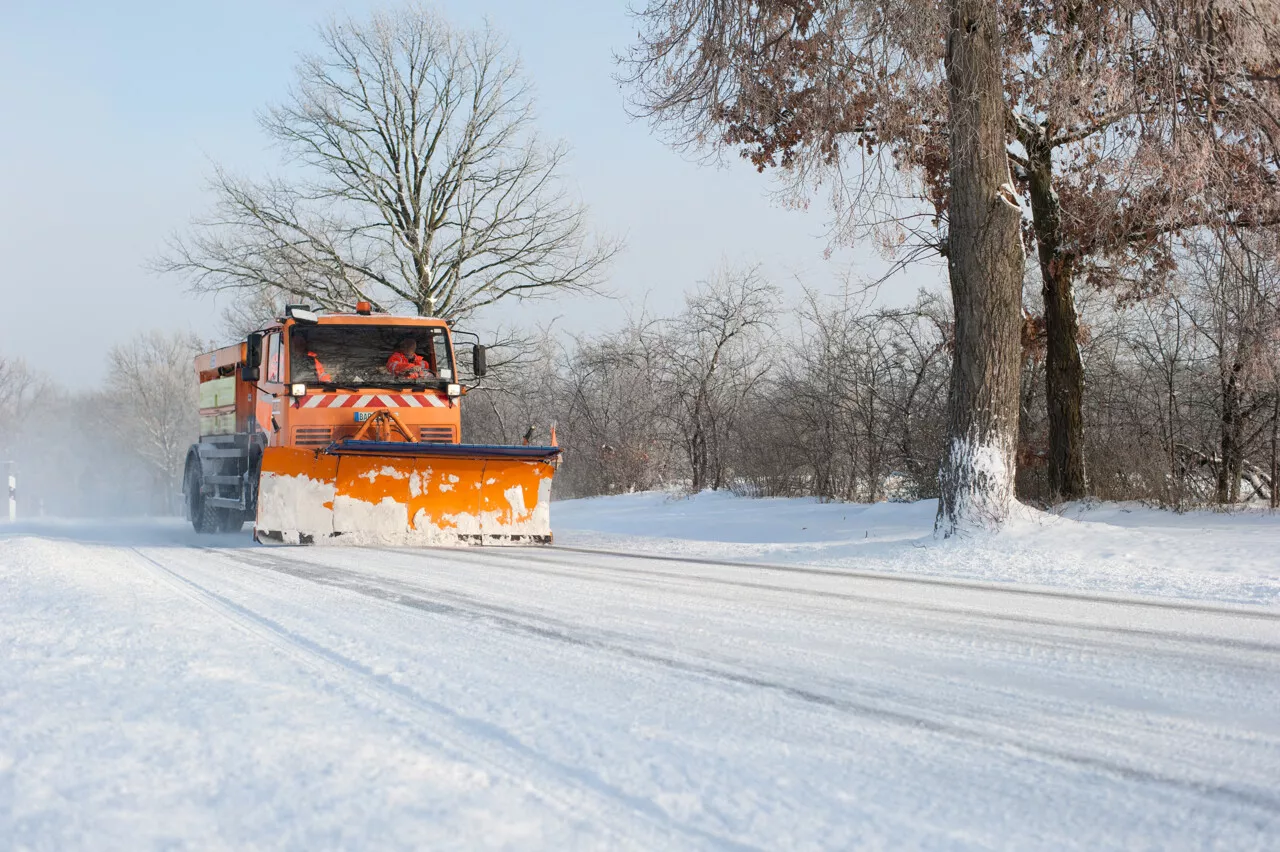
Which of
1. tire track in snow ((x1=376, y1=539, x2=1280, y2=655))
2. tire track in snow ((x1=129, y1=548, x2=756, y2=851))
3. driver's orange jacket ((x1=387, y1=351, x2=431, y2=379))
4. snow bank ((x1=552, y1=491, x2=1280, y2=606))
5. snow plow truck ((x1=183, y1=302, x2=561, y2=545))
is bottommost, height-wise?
tire track in snow ((x1=129, y1=548, x2=756, y2=851))

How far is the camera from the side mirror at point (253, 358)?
1266 cm

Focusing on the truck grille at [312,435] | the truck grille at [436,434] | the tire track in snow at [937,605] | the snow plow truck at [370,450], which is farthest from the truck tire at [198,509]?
the tire track in snow at [937,605]

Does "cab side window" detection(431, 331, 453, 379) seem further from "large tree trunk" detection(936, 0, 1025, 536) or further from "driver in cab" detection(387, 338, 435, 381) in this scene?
"large tree trunk" detection(936, 0, 1025, 536)

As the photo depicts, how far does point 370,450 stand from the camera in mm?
11047

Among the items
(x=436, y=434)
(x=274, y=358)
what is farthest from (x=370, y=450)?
(x=274, y=358)

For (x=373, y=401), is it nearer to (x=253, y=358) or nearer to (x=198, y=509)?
(x=253, y=358)

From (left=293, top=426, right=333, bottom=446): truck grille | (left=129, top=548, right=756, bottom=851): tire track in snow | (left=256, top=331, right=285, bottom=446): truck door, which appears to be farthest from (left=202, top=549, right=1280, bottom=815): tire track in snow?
(left=256, top=331, right=285, bottom=446): truck door

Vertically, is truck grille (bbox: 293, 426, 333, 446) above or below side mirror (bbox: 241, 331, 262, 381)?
below

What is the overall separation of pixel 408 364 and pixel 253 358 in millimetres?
1839

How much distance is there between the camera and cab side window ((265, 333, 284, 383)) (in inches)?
482

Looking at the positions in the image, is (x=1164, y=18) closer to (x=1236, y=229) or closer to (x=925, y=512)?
(x=1236, y=229)

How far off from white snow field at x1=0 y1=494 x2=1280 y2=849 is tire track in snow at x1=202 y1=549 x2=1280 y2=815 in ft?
0.06

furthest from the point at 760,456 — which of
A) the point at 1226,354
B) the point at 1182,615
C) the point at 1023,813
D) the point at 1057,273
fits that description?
the point at 1023,813

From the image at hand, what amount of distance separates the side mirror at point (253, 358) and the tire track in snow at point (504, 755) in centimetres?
874
